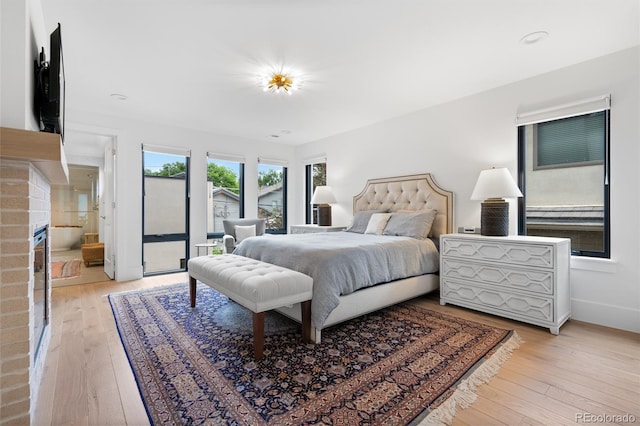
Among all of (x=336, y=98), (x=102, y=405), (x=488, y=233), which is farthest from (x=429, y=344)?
(x=336, y=98)

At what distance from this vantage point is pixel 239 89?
10.9ft

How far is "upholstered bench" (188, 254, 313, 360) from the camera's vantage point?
2018 millimetres

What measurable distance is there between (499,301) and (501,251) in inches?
18.4

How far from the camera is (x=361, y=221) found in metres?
4.34

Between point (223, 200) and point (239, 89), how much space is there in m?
2.61

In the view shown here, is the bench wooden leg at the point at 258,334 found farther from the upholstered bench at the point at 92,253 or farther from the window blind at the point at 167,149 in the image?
the upholstered bench at the point at 92,253

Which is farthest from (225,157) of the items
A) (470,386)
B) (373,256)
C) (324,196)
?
(470,386)

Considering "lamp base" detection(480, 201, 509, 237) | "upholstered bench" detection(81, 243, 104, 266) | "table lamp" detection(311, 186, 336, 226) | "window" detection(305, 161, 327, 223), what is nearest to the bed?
"lamp base" detection(480, 201, 509, 237)

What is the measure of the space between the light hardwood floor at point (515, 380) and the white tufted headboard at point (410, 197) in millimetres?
1345

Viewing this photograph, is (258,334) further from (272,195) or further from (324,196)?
(272,195)

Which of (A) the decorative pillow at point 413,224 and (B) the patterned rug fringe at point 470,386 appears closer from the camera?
(B) the patterned rug fringe at point 470,386

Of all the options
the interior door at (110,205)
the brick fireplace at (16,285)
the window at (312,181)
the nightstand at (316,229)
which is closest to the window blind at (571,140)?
the nightstand at (316,229)

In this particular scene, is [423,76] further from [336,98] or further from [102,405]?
[102,405]

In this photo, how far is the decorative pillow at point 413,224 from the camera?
3512 millimetres
